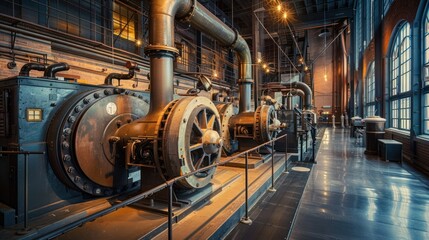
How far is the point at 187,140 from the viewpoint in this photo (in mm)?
2131

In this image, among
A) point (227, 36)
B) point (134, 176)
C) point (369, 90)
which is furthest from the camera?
point (369, 90)

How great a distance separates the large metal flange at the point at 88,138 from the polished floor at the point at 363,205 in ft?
6.85

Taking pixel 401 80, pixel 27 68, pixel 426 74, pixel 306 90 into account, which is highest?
pixel 306 90

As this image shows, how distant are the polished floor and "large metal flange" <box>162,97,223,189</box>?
115cm

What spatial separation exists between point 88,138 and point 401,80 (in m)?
8.30

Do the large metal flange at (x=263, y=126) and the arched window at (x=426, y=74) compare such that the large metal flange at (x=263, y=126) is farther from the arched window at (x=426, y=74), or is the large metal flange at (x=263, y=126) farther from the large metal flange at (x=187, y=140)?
the arched window at (x=426, y=74)

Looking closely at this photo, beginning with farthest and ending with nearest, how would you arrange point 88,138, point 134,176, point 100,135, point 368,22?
point 368,22
point 134,176
point 100,135
point 88,138

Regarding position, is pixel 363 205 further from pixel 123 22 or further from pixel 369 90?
pixel 369 90

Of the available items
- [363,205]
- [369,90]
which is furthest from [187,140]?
[369,90]

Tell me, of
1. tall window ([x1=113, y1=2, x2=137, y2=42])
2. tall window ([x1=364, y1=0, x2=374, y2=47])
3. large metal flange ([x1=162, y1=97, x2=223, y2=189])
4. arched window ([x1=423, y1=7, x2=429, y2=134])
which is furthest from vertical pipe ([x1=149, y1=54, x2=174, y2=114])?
tall window ([x1=364, y1=0, x2=374, y2=47])

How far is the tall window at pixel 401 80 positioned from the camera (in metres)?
6.18

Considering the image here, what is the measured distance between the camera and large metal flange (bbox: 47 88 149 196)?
2064 millimetres

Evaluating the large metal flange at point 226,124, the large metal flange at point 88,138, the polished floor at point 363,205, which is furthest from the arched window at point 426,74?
the large metal flange at point 88,138

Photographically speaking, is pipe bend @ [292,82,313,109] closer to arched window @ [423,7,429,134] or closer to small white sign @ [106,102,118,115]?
arched window @ [423,7,429,134]
